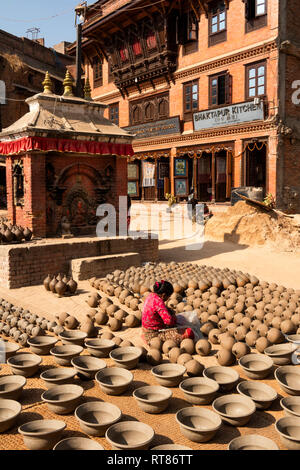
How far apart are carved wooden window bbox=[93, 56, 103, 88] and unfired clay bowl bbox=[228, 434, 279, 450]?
26.8 metres

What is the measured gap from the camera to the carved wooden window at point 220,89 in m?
18.1

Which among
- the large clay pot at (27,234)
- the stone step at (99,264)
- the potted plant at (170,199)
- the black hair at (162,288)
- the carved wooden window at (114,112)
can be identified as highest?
the carved wooden window at (114,112)

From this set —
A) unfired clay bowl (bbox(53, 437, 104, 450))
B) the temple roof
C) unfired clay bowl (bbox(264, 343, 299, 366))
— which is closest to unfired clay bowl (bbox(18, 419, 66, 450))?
unfired clay bowl (bbox(53, 437, 104, 450))

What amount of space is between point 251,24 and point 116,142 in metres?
10.4

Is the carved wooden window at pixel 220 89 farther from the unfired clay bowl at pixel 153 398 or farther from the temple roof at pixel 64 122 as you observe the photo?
the unfired clay bowl at pixel 153 398

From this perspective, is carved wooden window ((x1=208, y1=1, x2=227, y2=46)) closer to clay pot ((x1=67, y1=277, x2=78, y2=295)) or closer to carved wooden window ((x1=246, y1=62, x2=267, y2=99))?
carved wooden window ((x1=246, y1=62, x2=267, y2=99))

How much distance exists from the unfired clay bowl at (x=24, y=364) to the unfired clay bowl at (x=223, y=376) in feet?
6.43

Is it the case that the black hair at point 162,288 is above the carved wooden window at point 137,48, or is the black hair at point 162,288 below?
below

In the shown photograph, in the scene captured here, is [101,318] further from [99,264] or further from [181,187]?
[181,187]

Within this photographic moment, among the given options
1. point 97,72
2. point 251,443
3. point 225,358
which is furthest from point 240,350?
point 97,72

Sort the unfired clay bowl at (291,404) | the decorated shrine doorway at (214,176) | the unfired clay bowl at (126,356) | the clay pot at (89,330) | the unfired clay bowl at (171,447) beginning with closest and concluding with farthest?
1. the unfired clay bowl at (171,447)
2. the unfired clay bowl at (291,404)
3. the unfired clay bowl at (126,356)
4. the clay pot at (89,330)
5. the decorated shrine doorway at (214,176)

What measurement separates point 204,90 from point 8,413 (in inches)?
728

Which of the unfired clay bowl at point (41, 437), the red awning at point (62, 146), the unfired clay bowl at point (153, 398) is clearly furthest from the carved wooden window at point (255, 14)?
the unfired clay bowl at point (41, 437)

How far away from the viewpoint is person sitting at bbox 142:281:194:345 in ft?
17.5
